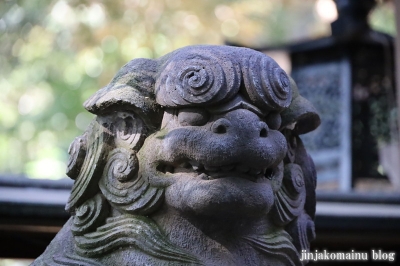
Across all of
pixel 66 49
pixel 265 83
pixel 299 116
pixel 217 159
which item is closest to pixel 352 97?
pixel 299 116

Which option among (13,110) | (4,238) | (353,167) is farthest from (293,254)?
(13,110)

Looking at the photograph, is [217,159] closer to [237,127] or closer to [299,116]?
[237,127]

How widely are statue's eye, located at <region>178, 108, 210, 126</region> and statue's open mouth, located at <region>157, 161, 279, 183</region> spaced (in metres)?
0.10

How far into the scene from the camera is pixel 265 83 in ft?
4.60

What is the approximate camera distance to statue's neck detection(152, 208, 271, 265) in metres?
1.41

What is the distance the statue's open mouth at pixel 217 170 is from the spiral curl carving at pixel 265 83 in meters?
0.17

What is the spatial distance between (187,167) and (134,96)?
23 cm

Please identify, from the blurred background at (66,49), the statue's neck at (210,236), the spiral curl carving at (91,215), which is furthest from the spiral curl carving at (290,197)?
the blurred background at (66,49)

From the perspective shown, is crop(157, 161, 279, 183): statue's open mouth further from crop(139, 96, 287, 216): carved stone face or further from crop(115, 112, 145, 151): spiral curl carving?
crop(115, 112, 145, 151): spiral curl carving

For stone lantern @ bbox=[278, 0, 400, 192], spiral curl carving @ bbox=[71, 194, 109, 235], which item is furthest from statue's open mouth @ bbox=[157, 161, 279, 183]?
stone lantern @ bbox=[278, 0, 400, 192]

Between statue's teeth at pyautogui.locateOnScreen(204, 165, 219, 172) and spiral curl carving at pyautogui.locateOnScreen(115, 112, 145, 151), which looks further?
spiral curl carving at pyautogui.locateOnScreen(115, 112, 145, 151)

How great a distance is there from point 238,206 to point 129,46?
19.1 feet

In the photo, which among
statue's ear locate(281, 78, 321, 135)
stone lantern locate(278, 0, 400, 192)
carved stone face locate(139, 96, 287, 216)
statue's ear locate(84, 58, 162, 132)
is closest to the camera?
carved stone face locate(139, 96, 287, 216)

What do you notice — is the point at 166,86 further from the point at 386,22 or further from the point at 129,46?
the point at 386,22
